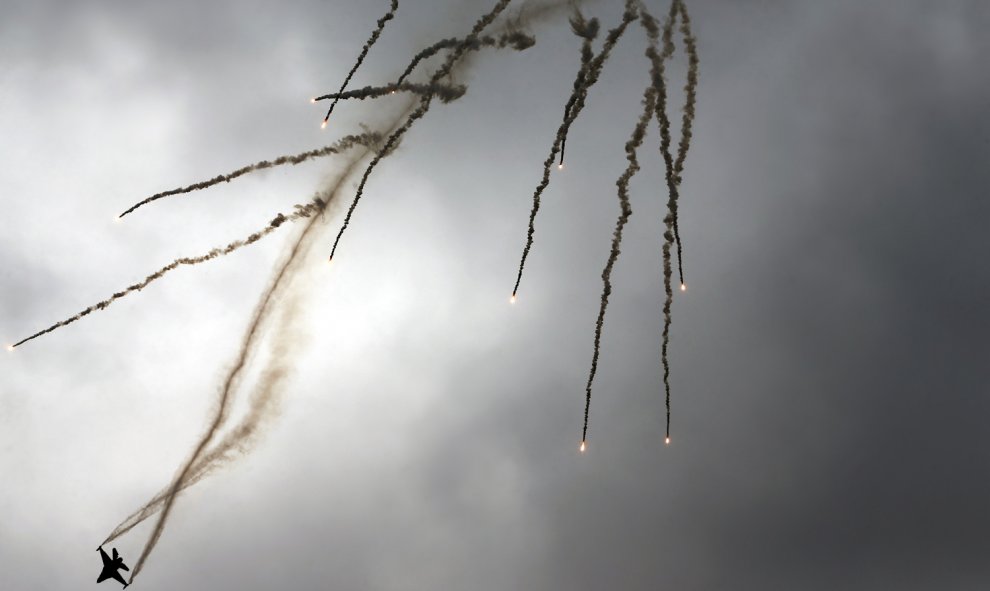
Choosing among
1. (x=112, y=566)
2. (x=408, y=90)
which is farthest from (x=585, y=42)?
(x=112, y=566)

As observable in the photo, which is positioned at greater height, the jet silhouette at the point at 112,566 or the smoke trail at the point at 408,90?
the smoke trail at the point at 408,90

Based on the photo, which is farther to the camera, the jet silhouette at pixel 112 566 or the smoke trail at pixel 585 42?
the jet silhouette at pixel 112 566

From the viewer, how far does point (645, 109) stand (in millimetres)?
38938

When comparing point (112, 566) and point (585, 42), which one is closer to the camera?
point (585, 42)

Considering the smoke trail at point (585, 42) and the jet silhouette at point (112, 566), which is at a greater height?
the smoke trail at point (585, 42)

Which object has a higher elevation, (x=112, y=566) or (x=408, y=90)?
(x=408, y=90)

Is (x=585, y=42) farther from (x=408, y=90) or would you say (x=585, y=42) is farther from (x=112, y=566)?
(x=112, y=566)

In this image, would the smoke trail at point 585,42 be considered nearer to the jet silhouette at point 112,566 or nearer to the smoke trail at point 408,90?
the smoke trail at point 408,90

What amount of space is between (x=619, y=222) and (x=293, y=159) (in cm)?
1756

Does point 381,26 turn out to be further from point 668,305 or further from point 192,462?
point 192,462

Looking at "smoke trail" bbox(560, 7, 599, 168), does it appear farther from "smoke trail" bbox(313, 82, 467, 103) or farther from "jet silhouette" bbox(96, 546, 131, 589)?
"jet silhouette" bbox(96, 546, 131, 589)

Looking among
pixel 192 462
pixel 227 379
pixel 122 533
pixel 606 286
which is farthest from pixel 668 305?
pixel 122 533

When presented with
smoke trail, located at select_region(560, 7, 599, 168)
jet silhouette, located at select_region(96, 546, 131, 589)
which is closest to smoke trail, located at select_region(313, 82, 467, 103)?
smoke trail, located at select_region(560, 7, 599, 168)

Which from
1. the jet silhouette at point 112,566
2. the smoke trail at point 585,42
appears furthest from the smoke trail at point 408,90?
the jet silhouette at point 112,566
